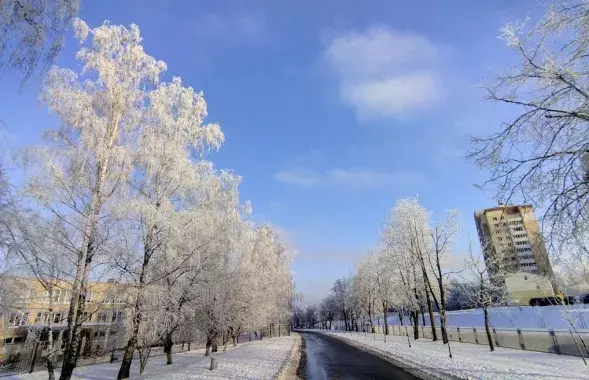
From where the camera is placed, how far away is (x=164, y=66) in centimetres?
1614

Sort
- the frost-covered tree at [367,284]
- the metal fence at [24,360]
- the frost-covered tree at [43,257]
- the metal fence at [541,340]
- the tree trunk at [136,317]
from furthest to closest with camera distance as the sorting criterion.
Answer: the frost-covered tree at [367,284]
the metal fence at [24,360]
the metal fence at [541,340]
the tree trunk at [136,317]
the frost-covered tree at [43,257]

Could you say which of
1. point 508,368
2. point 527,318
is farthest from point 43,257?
point 527,318

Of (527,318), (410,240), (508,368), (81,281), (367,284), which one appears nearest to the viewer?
(81,281)

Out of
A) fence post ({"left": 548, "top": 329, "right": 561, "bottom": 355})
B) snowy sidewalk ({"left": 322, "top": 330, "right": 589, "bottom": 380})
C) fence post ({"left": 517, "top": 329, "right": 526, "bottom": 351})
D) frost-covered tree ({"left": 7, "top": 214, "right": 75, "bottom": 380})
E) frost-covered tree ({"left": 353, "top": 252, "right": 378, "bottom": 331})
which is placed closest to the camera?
frost-covered tree ({"left": 7, "top": 214, "right": 75, "bottom": 380})

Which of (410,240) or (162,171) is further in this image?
(410,240)

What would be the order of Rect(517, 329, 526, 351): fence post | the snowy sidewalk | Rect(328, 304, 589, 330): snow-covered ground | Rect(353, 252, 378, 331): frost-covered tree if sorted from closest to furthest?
the snowy sidewalk
Rect(517, 329, 526, 351): fence post
Rect(328, 304, 589, 330): snow-covered ground
Rect(353, 252, 378, 331): frost-covered tree

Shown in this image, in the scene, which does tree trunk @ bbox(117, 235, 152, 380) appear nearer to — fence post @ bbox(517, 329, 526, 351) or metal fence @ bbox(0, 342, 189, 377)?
metal fence @ bbox(0, 342, 189, 377)

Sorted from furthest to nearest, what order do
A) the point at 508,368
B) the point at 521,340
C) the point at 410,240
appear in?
the point at 410,240 < the point at 521,340 < the point at 508,368

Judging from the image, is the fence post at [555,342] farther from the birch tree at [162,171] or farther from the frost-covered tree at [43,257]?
the frost-covered tree at [43,257]

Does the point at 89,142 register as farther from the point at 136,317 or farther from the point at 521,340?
the point at 521,340

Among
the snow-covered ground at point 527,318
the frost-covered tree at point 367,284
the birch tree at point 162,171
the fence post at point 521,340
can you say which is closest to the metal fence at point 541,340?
the fence post at point 521,340

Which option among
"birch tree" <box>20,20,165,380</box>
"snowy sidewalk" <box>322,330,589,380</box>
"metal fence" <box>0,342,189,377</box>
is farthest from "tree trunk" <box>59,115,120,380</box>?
"snowy sidewalk" <box>322,330,589,380</box>

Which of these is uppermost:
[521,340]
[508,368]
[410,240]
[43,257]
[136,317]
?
[410,240]

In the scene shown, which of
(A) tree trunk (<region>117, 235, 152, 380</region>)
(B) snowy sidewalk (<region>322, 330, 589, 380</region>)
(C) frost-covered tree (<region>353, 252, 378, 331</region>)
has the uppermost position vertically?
(C) frost-covered tree (<region>353, 252, 378, 331</region>)
